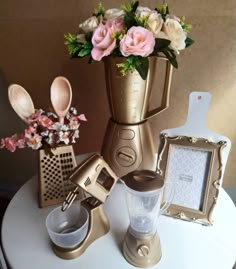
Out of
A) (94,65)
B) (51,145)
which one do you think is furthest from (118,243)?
(94,65)

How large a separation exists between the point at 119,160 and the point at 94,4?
1.78ft

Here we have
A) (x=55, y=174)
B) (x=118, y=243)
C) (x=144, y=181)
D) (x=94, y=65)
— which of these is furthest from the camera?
(x=94, y=65)

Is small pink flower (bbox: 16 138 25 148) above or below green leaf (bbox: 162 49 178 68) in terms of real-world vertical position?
below

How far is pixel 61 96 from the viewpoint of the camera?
2.37 feet

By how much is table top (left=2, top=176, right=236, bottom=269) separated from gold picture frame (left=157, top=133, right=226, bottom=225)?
0.04 meters

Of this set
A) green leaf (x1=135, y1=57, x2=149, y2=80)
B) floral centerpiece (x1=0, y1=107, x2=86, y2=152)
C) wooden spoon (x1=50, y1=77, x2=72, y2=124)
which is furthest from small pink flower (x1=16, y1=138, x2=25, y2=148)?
green leaf (x1=135, y1=57, x2=149, y2=80)

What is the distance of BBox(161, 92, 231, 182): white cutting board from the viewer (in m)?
0.65

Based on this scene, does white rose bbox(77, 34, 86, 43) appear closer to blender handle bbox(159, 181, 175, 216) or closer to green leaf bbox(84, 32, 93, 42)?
green leaf bbox(84, 32, 93, 42)

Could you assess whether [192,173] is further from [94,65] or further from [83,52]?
[94,65]

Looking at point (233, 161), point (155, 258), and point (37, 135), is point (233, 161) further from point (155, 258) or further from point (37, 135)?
point (37, 135)

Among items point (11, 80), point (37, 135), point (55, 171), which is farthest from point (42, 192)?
point (11, 80)

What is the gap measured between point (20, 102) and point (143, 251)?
1.54 feet

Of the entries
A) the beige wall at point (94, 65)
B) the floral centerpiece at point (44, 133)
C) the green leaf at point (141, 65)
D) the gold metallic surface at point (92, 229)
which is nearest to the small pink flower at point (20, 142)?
the floral centerpiece at point (44, 133)

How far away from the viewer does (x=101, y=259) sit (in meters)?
0.60
